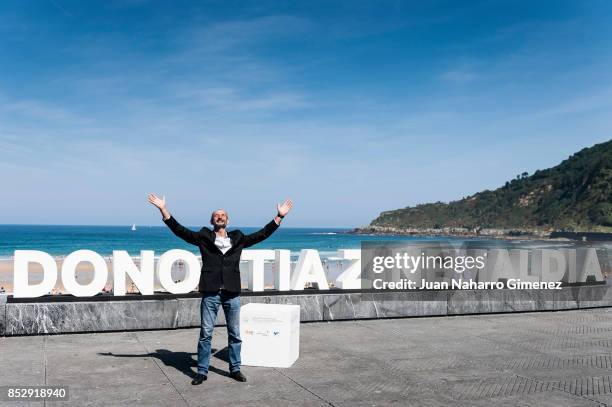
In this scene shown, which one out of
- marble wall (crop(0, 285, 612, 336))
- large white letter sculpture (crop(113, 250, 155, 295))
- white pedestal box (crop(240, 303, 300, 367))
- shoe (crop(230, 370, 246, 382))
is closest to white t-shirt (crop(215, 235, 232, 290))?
shoe (crop(230, 370, 246, 382))

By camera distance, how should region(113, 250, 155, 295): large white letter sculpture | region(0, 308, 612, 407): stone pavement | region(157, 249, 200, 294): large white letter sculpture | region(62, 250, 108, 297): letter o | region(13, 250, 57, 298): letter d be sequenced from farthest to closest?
region(157, 249, 200, 294): large white letter sculpture
region(113, 250, 155, 295): large white letter sculpture
region(62, 250, 108, 297): letter o
region(13, 250, 57, 298): letter d
region(0, 308, 612, 407): stone pavement

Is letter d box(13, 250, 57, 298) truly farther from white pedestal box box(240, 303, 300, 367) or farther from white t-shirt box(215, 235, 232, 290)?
white t-shirt box(215, 235, 232, 290)

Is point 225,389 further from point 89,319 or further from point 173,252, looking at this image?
point 173,252

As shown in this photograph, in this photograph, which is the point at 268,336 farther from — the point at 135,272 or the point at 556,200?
the point at 556,200

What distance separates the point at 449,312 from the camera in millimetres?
13688

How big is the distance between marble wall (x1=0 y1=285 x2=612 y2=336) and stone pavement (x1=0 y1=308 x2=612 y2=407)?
12.2 inches

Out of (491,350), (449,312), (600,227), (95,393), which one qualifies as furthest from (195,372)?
(600,227)

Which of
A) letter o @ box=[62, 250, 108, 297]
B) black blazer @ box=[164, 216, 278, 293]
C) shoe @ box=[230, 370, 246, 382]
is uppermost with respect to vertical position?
black blazer @ box=[164, 216, 278, 293]

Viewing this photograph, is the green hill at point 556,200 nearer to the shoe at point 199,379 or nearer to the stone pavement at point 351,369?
the stone pavement at point 351,369

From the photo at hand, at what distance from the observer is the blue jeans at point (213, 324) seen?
7.50 metres

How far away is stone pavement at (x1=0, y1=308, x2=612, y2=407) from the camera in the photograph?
680 centimetres

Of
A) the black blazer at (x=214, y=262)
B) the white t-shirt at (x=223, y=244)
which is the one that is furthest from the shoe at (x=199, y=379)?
the white t-shirt at (x=223, y=244)

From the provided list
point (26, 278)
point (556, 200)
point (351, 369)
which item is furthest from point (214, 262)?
point (556, 200)

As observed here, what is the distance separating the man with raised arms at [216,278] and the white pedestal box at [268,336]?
75 cm
